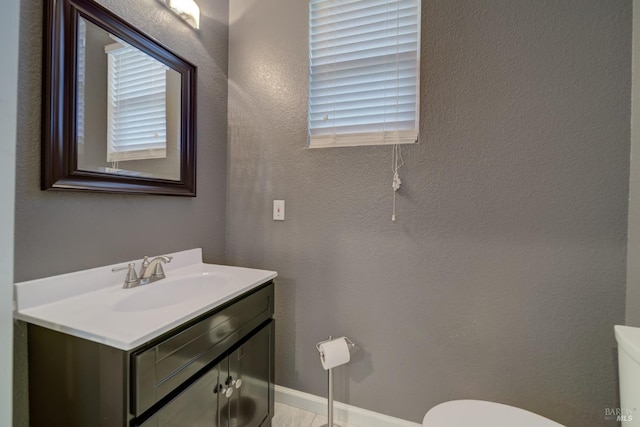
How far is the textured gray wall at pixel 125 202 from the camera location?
81 centimetres

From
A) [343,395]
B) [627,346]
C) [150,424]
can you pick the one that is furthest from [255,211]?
[627,346]

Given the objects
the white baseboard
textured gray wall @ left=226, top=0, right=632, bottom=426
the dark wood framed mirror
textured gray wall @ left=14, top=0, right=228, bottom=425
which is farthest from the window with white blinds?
the white baseboard

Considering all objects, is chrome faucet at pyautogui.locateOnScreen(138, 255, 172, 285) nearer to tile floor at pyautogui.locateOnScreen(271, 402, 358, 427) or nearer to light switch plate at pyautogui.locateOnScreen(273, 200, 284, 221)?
light switch plate at pyautogui.locateOnScreen(273, 200, 284, 221)

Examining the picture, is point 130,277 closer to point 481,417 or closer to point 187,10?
point 187,10

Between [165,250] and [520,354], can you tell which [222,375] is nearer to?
[165,250]

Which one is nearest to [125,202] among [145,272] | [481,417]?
[145,272]

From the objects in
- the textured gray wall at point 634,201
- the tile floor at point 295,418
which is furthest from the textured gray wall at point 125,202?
the textured gray wall at point 634,201

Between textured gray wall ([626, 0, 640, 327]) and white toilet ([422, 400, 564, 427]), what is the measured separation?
0.57 metres

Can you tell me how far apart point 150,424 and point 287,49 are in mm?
1753

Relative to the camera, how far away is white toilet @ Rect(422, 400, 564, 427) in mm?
916

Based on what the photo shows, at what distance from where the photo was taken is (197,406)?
0.87 metres

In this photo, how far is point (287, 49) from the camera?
1.50 m

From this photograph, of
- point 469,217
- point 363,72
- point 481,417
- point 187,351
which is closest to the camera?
point 187,351

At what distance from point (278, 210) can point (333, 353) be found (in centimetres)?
81
